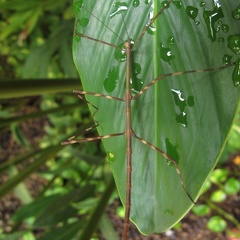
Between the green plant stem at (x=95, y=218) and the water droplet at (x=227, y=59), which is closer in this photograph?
the water droplet at (x=227, y=59)

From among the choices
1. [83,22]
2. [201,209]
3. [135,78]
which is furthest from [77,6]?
[201,209]

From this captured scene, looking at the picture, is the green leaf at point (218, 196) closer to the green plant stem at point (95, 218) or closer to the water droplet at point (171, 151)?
the green plant stem at point (95, 218)

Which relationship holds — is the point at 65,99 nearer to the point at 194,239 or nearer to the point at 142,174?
the point at 194,239

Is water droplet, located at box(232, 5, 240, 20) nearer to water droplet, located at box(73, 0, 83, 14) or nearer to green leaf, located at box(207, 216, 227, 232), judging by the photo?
water droplet, located at box(73, 0, 83, 14)

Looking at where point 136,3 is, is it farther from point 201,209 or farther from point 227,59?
point 201,209

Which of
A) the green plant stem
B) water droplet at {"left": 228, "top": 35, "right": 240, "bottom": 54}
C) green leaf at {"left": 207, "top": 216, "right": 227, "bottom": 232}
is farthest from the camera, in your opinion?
green leaf at {"left": 207, "top": 216, "right": 227, "bottom": 232}

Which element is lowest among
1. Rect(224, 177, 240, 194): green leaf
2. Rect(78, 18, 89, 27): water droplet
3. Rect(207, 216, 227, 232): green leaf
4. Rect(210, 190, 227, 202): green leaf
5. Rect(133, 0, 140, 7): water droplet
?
Rect(207, 216, 227, 232): green leaf

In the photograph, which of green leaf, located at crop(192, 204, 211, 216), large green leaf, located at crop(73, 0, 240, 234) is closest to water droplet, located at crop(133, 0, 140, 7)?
large green leaf, located at crop(73, 0, 240, 234)

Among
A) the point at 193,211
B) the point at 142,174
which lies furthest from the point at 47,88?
the point at 193,211

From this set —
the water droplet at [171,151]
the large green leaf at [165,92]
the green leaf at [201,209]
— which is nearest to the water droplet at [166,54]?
the large green leaf at [165,92]
